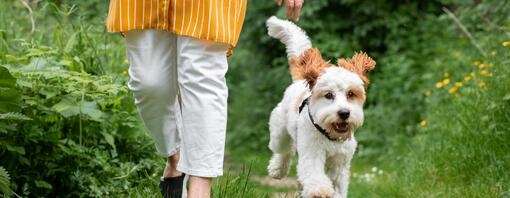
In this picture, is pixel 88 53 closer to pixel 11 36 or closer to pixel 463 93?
pixel 11 36

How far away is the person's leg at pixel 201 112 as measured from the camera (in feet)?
12.9

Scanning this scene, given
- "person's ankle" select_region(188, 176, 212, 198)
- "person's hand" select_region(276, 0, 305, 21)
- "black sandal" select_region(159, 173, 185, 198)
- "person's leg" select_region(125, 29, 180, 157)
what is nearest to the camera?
"person's ankle" select_region(188, 176, 212, 198)

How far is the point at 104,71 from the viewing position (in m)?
6.14

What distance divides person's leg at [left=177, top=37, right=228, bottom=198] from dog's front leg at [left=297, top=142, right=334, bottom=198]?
851 mm

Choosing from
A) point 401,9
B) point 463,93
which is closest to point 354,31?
point 401,9

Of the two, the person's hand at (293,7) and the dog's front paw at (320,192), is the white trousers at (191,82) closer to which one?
the person's hand at (293,7)

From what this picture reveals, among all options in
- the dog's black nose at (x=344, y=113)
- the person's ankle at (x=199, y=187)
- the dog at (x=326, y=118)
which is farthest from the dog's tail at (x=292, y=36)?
the person's ankle at (x=199, y=187)

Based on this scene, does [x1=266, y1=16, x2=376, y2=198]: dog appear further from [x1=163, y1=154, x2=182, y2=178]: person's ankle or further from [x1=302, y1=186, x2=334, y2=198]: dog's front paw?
[x1=163, y1=154, x2=182, y2=178]: person's ankle

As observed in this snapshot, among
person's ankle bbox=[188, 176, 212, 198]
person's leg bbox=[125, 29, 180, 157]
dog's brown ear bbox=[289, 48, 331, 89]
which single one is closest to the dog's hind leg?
dog's brown ear bbox=[289, 48, 331, 89]

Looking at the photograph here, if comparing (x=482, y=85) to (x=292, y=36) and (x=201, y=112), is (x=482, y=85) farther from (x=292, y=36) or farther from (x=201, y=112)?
(x=201, y=112)

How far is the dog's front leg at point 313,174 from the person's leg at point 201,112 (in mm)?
851

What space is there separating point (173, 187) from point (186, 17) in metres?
0.99

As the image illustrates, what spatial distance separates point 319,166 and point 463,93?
2759 mm

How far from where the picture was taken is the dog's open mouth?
15.0ft
